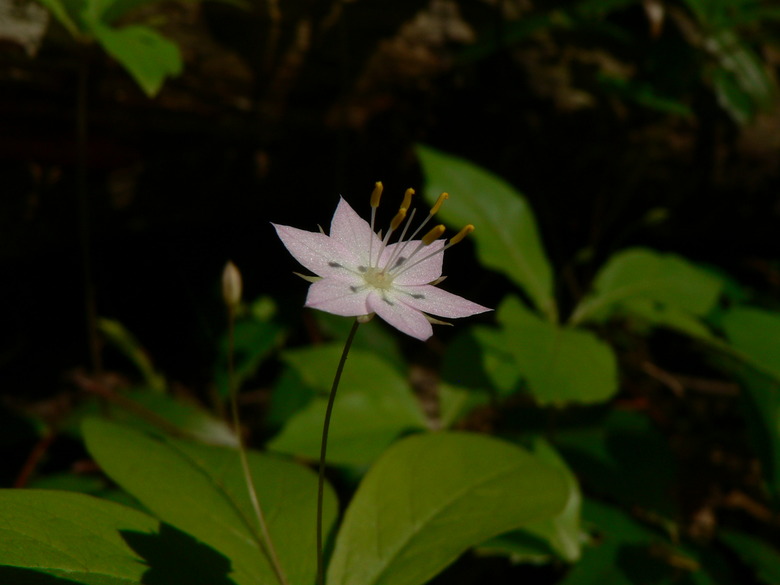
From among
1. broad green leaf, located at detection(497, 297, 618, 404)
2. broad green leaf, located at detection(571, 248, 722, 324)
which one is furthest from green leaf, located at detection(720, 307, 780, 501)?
broad green leaf, located at detection(497, 297, 618, 404)

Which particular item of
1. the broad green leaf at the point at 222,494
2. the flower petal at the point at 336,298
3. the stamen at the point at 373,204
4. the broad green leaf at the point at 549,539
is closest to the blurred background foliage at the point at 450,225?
the broad green leaf at the point at 549,539

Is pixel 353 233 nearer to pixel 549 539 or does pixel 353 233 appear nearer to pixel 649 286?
pixel 549 539

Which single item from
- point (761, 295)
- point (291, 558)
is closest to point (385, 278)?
point (291, 558)

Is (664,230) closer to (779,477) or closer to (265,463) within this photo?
(779,477)

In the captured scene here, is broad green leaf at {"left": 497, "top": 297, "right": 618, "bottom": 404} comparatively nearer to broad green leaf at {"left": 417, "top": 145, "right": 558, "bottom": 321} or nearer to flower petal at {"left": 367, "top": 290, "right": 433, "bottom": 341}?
broad green leaf at {"left": 417, "top": 145, "right": 558, "bottom": 321}

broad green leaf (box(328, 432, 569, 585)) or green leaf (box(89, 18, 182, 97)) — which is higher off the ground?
green leaf (box(89, 18, 182, 97))
